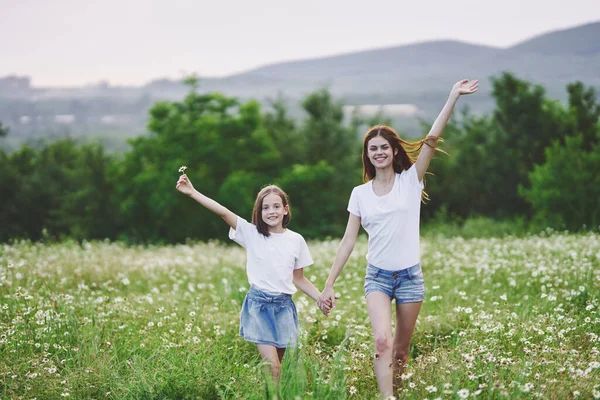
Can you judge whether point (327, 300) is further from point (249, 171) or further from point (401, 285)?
point (249, 171)

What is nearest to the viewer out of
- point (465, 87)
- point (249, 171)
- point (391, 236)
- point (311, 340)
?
point (391, 236)

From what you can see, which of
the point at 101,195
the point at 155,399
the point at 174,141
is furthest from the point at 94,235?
the point at 155,399

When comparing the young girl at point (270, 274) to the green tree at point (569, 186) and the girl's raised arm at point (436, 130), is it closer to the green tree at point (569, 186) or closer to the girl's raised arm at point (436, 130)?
the girl's raised arm at point (436, 130)

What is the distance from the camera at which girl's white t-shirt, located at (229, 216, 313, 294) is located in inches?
190

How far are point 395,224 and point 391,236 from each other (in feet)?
0.33

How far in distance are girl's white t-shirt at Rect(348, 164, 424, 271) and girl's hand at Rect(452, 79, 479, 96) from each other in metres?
0.77

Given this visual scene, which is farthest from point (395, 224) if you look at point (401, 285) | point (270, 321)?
point (270, 321)

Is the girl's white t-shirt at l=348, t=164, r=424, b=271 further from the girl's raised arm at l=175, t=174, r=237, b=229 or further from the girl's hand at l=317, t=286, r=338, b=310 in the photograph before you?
the girl's raised arm at l=175, t=174, r=237, b=229

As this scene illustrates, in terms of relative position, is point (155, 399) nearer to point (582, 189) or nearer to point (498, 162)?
point (582, 189)

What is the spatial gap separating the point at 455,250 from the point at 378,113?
138ft

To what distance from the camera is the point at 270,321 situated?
4.80m

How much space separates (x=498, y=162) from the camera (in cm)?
3847

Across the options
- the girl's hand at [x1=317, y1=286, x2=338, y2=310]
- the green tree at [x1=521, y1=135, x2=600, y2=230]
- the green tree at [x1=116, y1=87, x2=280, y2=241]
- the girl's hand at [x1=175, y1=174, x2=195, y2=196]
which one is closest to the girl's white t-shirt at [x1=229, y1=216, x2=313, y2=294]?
the girl's hand at [x1=317, y1=286, x2=338, y2=310]

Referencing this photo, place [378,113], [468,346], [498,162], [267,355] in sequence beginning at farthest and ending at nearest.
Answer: [378,113], [498,162], [468,346], [267,355]
